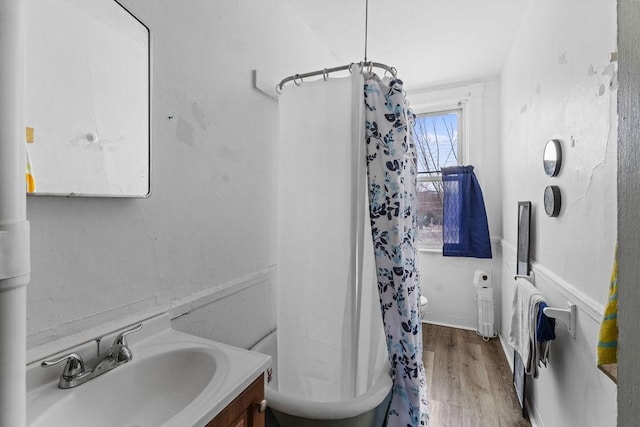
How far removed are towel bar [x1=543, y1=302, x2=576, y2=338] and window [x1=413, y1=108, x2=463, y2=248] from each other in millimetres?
2003

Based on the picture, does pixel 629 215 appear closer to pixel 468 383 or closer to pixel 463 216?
pixel 468 383

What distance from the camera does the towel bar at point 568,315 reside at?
4.08ft

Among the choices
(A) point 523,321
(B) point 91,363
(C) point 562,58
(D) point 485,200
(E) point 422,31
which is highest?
(E) point 422,31

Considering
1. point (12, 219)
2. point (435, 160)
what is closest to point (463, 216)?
point (435, 160)

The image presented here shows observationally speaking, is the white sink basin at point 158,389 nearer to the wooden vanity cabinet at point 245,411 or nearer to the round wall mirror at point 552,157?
the wooden vanity cabinet at point 245,411

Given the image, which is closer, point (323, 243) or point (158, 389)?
point (158, 389)

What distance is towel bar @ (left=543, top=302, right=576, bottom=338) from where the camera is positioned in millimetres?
1242

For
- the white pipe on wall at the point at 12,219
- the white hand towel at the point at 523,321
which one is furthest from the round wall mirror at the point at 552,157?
the white pipe on wall at the point at 12,219

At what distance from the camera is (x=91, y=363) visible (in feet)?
2.73

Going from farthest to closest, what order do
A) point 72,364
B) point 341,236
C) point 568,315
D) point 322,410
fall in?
point 341,236, point 568,315, point 322,410, point 72,364

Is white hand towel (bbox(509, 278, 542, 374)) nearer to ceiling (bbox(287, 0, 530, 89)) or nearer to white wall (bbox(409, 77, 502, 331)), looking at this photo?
white wall (bbox(409, 77, 502, 331))

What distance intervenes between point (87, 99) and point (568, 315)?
1.86 m

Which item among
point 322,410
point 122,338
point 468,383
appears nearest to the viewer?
point 122,338

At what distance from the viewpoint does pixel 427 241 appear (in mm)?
3328
